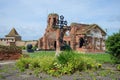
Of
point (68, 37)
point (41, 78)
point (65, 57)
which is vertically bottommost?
point (41, 78)

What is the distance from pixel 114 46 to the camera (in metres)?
19.8

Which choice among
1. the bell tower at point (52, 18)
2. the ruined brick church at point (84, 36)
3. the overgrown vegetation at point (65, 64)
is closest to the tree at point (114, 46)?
the overgrown vegetation at point (65, 64)

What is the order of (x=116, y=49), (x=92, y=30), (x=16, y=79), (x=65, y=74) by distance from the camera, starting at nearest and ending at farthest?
(x=16, y=79)
(x=65, y=74)
(x=116, y=49)
(x=92, y=30)

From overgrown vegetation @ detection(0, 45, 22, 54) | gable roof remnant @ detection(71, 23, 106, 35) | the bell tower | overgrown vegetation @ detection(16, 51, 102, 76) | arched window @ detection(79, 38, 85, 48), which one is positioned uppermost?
the bell tower

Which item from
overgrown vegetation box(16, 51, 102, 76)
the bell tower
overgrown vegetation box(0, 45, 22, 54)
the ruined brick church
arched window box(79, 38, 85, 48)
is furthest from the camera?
the bell tower

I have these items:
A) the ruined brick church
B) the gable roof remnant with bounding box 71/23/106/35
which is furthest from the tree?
A: the gable roof remnant with bounding box 71/23/106/35

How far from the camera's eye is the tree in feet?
64.7

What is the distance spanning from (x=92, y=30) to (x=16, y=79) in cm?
4818

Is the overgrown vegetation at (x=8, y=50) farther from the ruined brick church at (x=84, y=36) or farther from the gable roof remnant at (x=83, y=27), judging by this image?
the gable roof remnant at (x=83, y=27)

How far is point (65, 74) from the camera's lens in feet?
41.8

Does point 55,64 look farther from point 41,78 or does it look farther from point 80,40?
point 80,40

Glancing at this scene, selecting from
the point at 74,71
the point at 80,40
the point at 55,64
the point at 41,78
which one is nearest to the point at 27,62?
the point at 55,64

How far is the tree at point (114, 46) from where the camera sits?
19734 millimetres

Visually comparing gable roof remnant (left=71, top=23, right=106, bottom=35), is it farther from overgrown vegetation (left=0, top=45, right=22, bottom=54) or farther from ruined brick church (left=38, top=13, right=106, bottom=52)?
A: overgrown vegetation (left=0, top=45, right=22, bottom=54)
